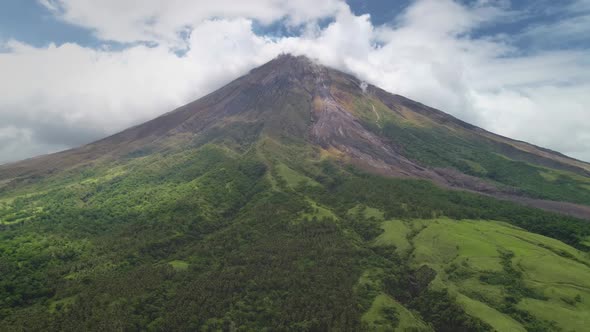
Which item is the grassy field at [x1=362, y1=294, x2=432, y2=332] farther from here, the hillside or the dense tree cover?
the dense tree cover

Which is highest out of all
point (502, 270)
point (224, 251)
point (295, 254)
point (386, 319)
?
point (502, 270)

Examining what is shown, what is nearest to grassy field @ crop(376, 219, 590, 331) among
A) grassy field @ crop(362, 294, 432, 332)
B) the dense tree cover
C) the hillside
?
the hillside

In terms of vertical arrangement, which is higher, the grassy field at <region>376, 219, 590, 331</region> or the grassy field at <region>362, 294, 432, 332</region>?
the grassy field at <region>376, 219, 590, 331</region>

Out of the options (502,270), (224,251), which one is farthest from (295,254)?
(502,270)

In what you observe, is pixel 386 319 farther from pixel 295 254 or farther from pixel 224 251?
pixel 224 251

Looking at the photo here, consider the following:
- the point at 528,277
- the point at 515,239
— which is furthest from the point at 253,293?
the point at 515,239

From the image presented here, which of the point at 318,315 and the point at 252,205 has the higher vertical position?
the point at 252,205

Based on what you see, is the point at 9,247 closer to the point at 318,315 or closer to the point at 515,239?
the point at 318,315
